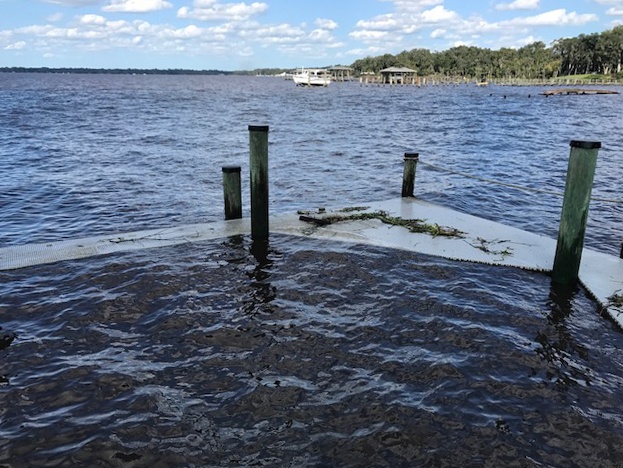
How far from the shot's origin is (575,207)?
7520 mm

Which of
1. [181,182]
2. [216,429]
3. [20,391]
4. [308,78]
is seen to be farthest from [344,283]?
[308,78]

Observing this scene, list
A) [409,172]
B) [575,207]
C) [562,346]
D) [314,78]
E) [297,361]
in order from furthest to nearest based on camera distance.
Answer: [314,78] → [409,172] → [575,207] → [562,346] → [297,361]

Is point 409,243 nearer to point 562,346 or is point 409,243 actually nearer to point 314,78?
point 562,346

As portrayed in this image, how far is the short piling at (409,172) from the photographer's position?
11.9 m

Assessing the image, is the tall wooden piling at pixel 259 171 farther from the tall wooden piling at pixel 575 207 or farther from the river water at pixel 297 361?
the tall wooden piling at pixel 575 207

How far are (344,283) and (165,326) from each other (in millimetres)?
2949

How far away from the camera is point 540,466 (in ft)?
15.0

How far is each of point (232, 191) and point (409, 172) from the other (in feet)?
14.5

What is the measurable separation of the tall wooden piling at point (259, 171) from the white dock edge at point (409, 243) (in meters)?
0.71

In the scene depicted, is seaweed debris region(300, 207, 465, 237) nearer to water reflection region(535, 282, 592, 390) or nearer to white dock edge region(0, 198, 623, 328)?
white dock edge region(0, 198, 623, 328)

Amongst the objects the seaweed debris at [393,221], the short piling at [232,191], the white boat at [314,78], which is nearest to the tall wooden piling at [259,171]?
the short piling at [232,191]

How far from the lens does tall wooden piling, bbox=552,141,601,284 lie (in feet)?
24.1

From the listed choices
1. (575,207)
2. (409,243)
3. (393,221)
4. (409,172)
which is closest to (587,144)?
(575,207)

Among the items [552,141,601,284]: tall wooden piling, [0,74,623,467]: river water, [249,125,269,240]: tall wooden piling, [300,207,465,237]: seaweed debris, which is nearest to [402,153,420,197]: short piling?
[300,207,465,237]: seaweed debris
